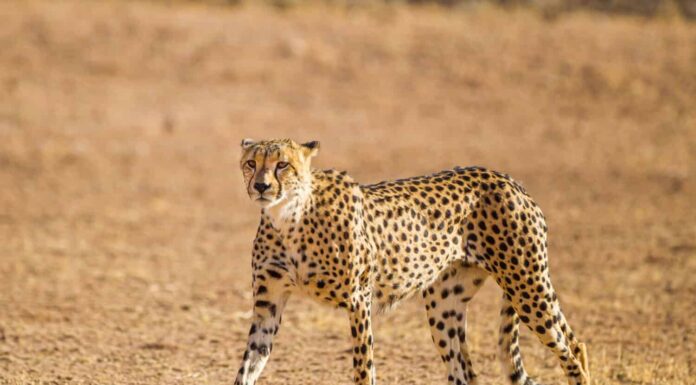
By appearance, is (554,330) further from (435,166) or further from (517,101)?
(517,101)

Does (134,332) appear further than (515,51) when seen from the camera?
No

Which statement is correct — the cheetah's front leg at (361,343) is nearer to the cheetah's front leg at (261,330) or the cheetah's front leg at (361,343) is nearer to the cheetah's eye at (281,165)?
the cheetah's front leg at (261,330)

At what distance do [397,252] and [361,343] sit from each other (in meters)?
0.61

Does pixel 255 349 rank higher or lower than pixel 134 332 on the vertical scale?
higher

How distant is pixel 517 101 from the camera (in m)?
20.2

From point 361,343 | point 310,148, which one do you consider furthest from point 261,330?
point 310,148

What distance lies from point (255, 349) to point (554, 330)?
1684 mm

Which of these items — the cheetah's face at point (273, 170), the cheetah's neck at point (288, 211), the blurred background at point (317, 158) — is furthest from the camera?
the blurred background at point (317, 158)

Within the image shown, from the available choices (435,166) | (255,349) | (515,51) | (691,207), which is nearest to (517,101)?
(515,51)

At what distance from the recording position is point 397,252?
6637mm

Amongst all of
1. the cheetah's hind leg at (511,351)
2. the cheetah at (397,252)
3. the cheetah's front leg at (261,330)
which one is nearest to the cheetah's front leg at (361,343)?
the cheetah at (397,252)

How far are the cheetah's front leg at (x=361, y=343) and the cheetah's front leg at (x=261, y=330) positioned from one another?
391 millimetres

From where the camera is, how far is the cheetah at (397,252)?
627 cm

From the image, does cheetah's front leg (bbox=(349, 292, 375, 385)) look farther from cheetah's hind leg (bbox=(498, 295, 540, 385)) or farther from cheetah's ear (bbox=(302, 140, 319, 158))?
cheetah's hind leg (bbox=(498, 295, 540, 385))
